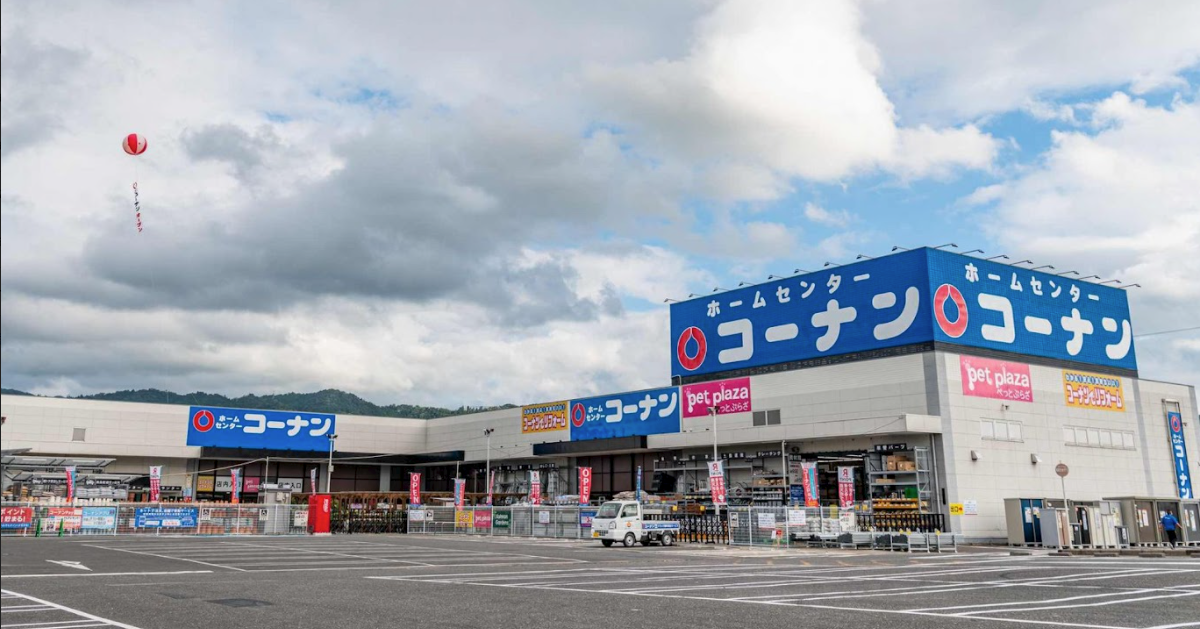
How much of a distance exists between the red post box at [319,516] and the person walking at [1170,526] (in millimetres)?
42879

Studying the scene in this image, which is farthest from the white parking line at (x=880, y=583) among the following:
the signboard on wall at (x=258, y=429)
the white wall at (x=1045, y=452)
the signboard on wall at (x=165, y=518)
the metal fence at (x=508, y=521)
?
the signboard on wall at (x=258, y=429)

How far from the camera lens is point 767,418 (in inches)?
2130

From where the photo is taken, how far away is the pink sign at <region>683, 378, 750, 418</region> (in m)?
55.9

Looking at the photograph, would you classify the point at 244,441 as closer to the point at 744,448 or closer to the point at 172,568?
the point at 744,448

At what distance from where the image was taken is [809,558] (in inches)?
1237

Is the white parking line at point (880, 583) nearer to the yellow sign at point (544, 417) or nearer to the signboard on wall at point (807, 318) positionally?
the signboard on wall at point (807, 318)

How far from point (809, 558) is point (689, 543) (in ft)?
41.1

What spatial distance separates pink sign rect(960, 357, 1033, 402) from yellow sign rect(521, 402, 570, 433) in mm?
28624

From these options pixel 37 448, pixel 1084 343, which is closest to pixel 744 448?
pixel 1084 343

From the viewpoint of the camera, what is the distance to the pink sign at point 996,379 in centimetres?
4856

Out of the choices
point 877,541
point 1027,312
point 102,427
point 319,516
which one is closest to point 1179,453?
point 1027,312

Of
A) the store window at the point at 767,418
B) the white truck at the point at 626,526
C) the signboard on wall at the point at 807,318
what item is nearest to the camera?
the white truck at the point at 626,526

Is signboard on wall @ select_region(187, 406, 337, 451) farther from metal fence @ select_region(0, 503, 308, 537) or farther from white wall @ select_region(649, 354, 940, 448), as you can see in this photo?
white wall @ select_region(649, 354, 940, 448)

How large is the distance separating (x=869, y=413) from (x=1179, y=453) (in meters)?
23.9
